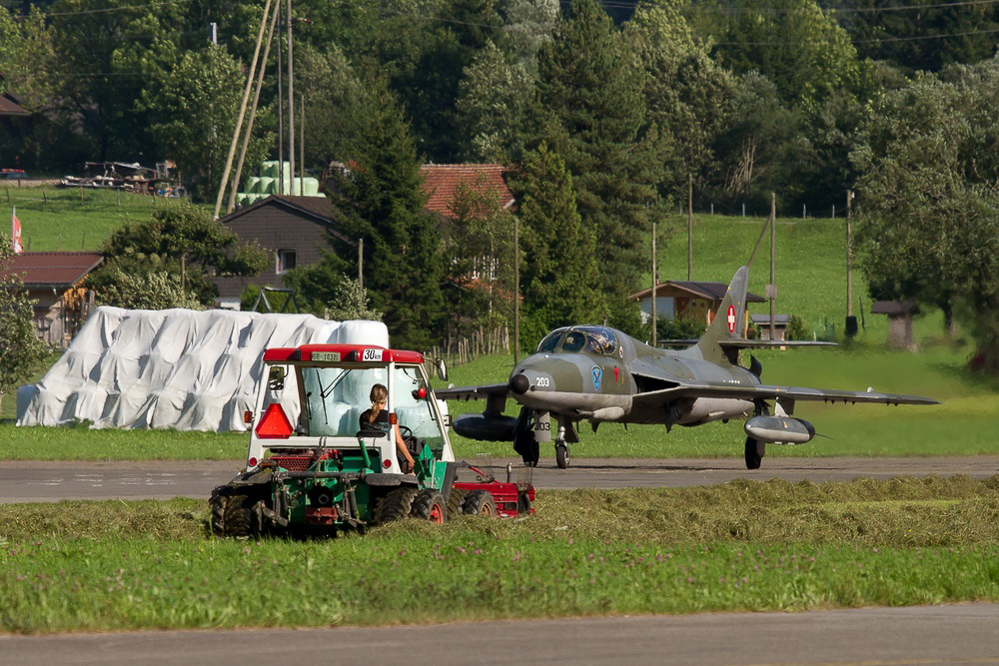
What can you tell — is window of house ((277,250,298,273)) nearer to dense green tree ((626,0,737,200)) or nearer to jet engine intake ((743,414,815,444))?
dense green tree ((626,0,737,200))

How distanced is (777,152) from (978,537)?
11280cm

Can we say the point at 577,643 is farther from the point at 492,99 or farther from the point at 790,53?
the point at 790,53

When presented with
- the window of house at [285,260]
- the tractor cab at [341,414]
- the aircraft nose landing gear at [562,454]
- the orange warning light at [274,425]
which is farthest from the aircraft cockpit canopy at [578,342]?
the window of house at [285,260]

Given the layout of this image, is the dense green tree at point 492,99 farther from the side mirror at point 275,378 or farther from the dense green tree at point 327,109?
the side mirror at point 275,378

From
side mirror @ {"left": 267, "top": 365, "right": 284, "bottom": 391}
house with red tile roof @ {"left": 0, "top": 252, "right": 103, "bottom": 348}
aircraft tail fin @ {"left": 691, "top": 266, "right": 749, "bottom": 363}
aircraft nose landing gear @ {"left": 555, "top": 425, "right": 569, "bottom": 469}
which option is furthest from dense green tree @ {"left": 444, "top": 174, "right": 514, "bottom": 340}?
side mirror @ {"left": 267, "top": 365, "right": 284, "bottom": 391}

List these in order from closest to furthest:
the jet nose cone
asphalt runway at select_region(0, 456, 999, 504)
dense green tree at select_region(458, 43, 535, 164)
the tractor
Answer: the tractor → asphalt runway at select_region(0, 456, 999, 504) → the jet nose cone → dense green tree at select_region(458, 43, 535, 164)

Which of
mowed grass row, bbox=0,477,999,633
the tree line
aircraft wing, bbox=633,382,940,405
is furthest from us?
the tree line

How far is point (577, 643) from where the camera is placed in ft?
36.9

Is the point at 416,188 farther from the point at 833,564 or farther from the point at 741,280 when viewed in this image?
the point at 833,564

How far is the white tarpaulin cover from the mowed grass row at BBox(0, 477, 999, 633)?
2163cm

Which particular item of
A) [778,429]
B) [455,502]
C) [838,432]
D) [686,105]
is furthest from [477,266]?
[455,502]

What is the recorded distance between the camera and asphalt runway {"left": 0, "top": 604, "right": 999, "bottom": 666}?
10734mm

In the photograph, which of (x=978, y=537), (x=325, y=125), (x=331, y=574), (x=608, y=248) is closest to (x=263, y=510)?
(x=331, y=574)

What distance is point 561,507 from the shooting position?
19359 millimetres
